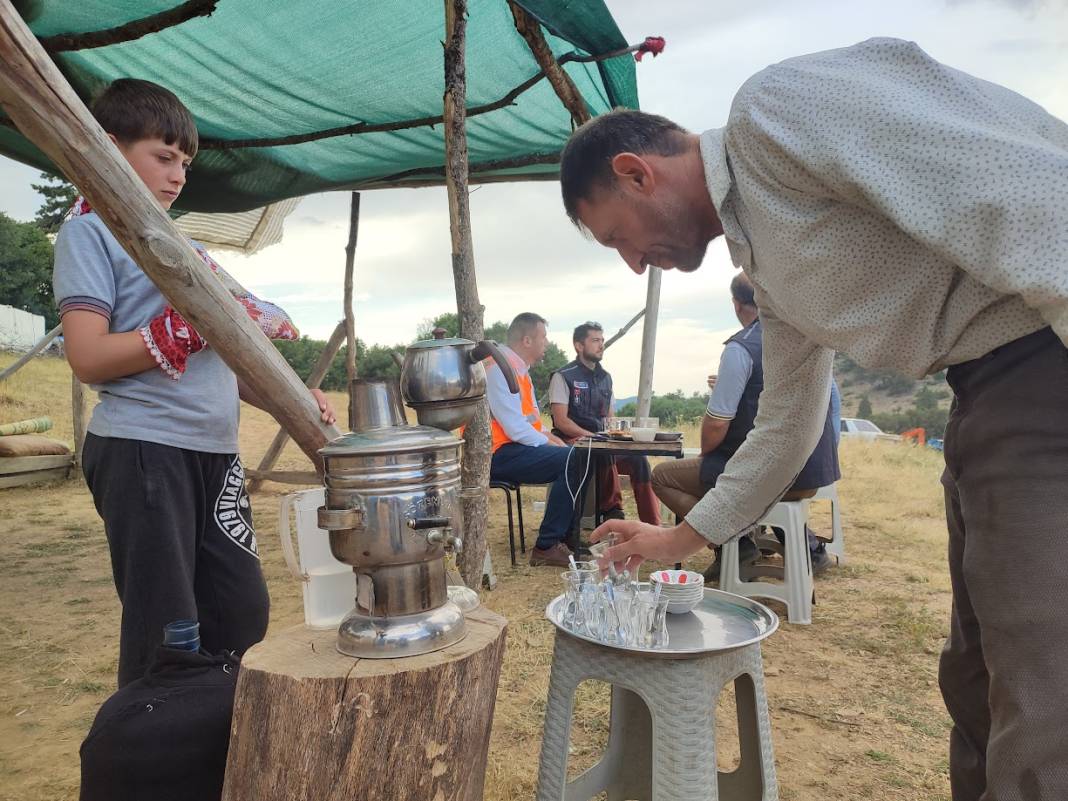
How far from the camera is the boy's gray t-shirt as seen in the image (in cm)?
156

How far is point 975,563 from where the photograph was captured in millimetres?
1111

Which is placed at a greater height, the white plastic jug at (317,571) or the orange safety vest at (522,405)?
the orange safety vest at (522,405)

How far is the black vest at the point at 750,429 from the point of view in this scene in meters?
A: 3.77

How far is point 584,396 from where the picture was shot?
5.91m

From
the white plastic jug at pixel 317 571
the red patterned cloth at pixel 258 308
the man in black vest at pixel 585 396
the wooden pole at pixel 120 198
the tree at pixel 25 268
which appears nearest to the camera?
the wooden pole at pixel 120 198

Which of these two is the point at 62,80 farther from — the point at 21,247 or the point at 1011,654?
the point at 21,247

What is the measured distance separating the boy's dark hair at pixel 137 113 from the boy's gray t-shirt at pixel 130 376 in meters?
0.23

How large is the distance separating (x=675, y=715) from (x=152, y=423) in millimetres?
1331

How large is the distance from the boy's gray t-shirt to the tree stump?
60cm

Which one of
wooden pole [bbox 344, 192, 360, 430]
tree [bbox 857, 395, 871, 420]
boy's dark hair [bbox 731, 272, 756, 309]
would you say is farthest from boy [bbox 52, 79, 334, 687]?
tree [bbox 857, 395, 871, 420]

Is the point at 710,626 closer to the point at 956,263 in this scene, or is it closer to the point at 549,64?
the point at 956,263

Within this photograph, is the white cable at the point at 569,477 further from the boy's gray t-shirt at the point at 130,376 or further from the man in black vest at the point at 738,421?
the boy's gray t-shirt at the point at 130,376

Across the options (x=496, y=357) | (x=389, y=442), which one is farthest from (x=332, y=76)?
(x=389, y=442)

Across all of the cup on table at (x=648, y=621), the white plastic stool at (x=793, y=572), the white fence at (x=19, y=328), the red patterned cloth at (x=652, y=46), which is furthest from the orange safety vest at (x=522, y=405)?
the white fence at (x=19, y=328)
